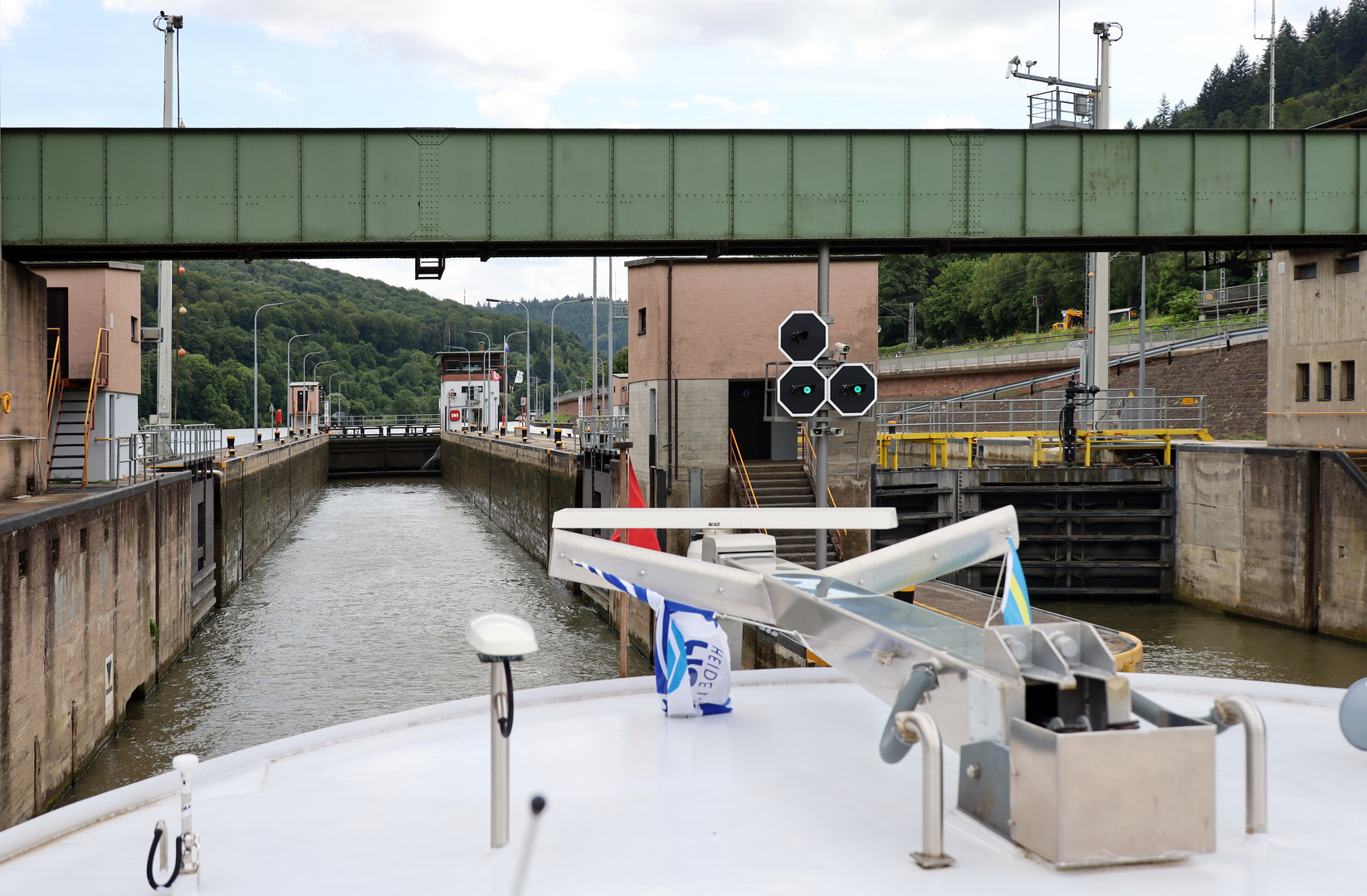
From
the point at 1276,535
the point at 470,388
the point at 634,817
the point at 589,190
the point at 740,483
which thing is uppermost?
the point at 589,190

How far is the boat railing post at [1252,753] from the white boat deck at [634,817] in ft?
0.28

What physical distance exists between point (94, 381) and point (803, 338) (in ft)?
51.6

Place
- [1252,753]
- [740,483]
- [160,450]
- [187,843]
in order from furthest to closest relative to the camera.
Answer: [160,450], [740,483], [1252,753], [187,843]

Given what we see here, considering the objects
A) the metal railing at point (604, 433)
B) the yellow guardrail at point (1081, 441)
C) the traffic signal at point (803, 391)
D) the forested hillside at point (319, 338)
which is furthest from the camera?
the forested hillside at point (319, 338)

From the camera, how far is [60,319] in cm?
2225

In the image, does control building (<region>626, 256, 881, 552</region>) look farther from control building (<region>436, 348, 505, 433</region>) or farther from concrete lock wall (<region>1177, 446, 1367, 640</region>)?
control building (<region>436, 348, 505, 433</region>)

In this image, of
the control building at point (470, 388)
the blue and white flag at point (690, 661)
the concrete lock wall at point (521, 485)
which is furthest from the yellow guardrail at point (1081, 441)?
the control building at point (470, 388)

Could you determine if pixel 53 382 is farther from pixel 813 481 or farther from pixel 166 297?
pixel 813 481

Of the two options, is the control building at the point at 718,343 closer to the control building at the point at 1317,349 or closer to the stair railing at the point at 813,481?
the stair railing at the point at 813,481

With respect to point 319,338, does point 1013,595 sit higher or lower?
lower

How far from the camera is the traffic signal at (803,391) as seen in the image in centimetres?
1084

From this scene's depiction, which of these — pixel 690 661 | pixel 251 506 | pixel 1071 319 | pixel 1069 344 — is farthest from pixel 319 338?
pixel 690 661

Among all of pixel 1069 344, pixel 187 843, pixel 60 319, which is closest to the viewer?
pixel 187 843

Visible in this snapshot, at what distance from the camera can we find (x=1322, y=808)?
15.9 feet
